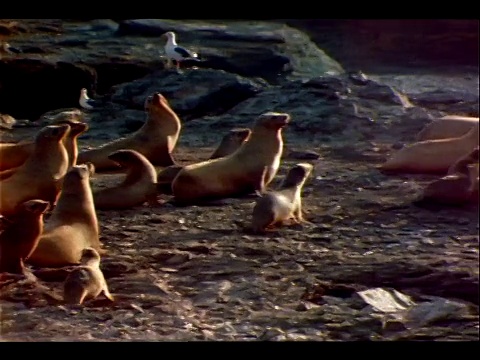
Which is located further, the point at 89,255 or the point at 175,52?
the point at 175,52

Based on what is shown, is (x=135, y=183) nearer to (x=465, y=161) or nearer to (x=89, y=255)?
(x=89, y=255)

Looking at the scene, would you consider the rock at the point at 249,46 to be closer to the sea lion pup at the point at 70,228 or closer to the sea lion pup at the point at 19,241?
the sea lion pup at the point at 70,228

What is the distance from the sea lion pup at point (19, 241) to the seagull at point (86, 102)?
15.2ft

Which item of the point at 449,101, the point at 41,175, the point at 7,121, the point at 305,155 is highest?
the point at 449,101

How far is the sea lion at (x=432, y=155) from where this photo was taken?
255 inches

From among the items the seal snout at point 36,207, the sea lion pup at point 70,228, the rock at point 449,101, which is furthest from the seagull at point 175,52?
the seal snout at point 36,207

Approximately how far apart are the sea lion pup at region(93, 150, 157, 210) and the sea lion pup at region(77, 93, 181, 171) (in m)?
0.94

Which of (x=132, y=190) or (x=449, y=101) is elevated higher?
(x=449, y=101)

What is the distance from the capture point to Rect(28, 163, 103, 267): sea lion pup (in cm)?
498

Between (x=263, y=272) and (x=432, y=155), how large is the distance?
206cm

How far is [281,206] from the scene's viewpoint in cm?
564

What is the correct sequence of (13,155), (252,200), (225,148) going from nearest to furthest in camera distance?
(252,200), (13,155), (225,148)

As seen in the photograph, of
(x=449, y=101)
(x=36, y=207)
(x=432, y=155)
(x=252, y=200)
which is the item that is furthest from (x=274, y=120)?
(x=449, y=101)

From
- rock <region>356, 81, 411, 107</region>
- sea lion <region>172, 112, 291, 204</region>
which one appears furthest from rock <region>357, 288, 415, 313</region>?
rock <region>356, 81, 411, 107</region>
